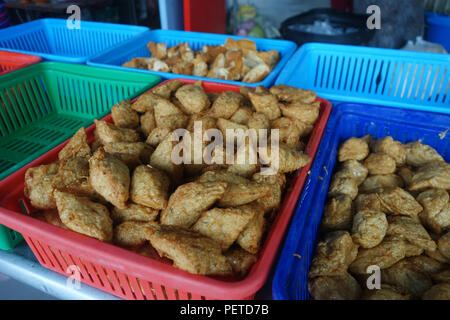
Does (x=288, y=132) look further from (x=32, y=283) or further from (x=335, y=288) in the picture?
(x=32, y=283)

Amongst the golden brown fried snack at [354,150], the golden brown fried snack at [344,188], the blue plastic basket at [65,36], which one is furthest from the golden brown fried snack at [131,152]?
the blue plastic basket at [65,36]

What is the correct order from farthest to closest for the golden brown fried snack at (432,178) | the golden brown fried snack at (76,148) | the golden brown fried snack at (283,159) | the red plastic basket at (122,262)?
1. the golden brown fried snack at (432,178)
2. the golden brown fried snack at (76,148)
3. the golden brown fried snack at (283,159)
4. the red plastic basket at (122,262)

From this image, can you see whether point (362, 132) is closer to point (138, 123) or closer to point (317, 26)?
point (138, 123)

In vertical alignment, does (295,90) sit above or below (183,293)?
above

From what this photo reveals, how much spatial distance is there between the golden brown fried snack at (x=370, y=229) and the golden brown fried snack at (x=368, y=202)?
0.06 m

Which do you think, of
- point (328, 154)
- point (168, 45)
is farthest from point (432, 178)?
point (168, 45)

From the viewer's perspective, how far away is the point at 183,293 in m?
0.94

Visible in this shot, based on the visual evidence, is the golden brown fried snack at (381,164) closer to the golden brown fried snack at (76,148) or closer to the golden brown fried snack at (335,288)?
the golden brown fried snack at (335,288)

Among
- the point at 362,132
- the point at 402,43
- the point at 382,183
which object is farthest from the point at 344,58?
the point at 402,43

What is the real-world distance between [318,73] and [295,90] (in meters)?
0.79

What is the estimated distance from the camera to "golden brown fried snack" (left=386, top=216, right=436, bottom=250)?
50.4 inches

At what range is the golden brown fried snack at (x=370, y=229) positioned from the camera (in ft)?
4.16

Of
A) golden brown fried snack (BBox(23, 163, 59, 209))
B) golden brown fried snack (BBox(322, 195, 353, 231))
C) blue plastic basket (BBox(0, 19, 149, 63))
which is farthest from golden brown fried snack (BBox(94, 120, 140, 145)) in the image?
blue plastic basket (BBox(0, 19, 149, 63))

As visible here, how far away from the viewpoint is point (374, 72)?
2291mm
